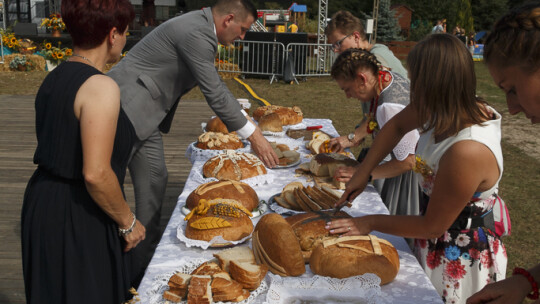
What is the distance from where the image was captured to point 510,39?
49.3 inches

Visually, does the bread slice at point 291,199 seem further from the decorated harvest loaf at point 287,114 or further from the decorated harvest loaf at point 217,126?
the decorated harvest loaf at point 287,114

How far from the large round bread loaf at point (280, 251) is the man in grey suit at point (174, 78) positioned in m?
1.29

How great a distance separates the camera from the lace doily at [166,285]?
1683 mm

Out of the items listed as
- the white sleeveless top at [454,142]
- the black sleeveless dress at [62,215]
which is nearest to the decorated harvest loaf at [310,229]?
the white sleeveless top at [454,142]

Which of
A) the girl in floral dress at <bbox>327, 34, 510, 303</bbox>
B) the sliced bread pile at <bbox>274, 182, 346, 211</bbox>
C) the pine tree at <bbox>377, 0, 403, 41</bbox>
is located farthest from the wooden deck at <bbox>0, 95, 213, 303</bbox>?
the pine tree at <bbox>377, 0, 403, 41</bbox>

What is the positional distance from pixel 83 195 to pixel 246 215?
711 mm

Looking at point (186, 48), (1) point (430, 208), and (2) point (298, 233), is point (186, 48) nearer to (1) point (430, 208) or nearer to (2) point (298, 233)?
Answer: (2) point (298, 233)

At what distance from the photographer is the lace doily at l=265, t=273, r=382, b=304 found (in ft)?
5.38

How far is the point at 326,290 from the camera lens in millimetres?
1669

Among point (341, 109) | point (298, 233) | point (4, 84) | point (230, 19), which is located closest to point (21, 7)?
point (4, 84)

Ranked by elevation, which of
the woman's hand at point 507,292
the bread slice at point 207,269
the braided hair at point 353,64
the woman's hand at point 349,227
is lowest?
the bread slice at point 207,269

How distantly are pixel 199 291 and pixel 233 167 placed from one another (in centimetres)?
143

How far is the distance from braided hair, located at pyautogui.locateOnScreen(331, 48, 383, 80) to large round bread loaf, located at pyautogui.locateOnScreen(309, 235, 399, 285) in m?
1.48

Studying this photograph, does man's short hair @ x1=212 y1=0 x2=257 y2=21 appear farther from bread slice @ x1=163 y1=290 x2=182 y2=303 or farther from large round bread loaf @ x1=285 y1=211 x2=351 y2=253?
bread slice @ x1=163 y1=290 x2=182 y2=303
